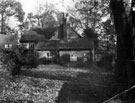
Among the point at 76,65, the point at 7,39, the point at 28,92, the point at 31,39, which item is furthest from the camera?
the point at 7,39

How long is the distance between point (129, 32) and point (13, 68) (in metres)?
10.8

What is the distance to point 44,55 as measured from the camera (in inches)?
1834

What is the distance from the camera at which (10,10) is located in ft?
263

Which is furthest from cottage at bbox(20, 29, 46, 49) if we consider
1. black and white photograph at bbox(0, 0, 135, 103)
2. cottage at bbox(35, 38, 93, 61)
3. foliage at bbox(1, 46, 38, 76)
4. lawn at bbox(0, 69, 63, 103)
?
lawn at bbox(0, 69, 63, 103)

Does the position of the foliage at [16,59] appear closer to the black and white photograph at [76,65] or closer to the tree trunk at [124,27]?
the black and white photograph at [76,65]

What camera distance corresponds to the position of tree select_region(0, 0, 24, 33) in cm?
7744

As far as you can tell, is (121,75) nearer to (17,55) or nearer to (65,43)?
(17,55)

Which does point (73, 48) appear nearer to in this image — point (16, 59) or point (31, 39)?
point (31, 39)

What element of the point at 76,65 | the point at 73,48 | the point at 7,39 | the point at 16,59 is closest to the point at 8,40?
the point at 7,39

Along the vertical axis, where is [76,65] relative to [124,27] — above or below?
below

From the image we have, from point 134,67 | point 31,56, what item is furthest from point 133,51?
point 31,56

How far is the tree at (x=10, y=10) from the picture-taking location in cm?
7744

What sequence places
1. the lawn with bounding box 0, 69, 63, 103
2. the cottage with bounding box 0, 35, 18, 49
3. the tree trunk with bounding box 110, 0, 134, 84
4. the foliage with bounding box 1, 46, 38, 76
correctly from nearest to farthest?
the lawn with bounding box 0, 69, 63, 103 < the tree trunk with bounding box 110, 0, 134, 84 < the foliage with bounding box 1, 46, 38, 76 < the cottage with bounding box 0, 35, 18, 49

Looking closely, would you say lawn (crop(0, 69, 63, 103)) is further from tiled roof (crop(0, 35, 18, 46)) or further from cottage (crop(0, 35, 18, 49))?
tiled roof (crop(0, 35, 18, 46))
